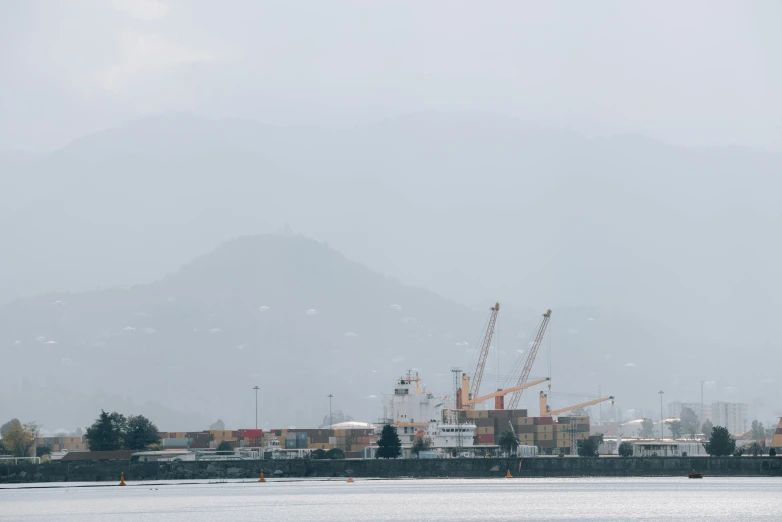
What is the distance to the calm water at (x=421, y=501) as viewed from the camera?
113125 mm

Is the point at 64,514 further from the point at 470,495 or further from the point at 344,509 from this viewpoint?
the point at 470,495

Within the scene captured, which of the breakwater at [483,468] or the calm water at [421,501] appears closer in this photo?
the calm water at [421,501]

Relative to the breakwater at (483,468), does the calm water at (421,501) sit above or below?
below

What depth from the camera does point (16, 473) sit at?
648 ft

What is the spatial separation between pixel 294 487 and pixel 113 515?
5573 centimetres

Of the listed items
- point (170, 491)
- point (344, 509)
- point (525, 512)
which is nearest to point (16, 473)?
point (170, 491)

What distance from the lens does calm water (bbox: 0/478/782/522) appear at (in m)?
113

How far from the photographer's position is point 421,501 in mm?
132000

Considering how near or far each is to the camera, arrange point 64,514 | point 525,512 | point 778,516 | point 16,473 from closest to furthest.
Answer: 1. point 778,516
2. point 525,512
3. point 64,514
4. point 16,473

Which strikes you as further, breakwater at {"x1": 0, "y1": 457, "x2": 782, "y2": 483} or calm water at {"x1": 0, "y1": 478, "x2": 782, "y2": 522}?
breakwater at {"x1": 0, "y1": 457, "x2": 782, "y2": 483}

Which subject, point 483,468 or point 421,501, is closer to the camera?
point 421,501

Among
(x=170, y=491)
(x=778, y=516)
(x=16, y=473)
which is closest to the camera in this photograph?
(x=778, y=516)

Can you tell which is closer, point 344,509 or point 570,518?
point 570,518

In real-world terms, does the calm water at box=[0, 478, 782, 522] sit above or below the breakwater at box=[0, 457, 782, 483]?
below
